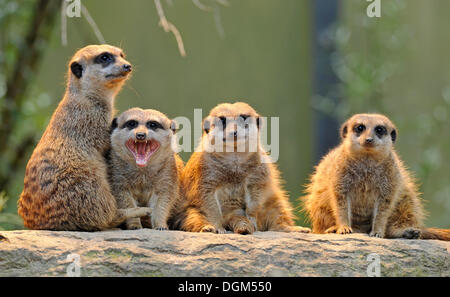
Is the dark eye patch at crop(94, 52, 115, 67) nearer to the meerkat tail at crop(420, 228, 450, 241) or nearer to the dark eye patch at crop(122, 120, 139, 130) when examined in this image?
the dark eye patch at crop(122, 120, 139, 130)

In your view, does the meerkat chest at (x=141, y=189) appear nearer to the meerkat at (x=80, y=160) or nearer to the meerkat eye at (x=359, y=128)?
the meerkat at (x=80, y=160)

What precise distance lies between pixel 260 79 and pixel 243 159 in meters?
2.88

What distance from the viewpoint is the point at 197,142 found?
148 inches

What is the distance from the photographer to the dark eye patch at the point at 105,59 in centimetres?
337

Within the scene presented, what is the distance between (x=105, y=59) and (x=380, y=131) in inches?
60.0

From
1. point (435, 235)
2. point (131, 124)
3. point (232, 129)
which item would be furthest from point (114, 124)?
point (435, 235)

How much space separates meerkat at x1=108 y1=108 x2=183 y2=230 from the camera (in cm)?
322

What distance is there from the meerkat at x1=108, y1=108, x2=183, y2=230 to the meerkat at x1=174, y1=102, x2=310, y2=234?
15 centimetres

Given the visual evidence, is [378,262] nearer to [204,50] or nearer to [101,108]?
[101,108]

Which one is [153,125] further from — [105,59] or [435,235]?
[435,235]

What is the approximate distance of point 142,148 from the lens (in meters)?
3.25

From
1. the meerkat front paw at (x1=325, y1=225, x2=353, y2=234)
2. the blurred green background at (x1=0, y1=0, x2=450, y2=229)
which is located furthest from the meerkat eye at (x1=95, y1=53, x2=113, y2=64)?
the blurred green background at (x1=0, y1=0, x2=450, y2=229)

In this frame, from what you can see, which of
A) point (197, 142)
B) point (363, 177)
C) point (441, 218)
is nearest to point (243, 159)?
point (197, 142)

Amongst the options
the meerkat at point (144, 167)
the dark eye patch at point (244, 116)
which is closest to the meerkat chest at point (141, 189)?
the meerkat at point (144, 167)
